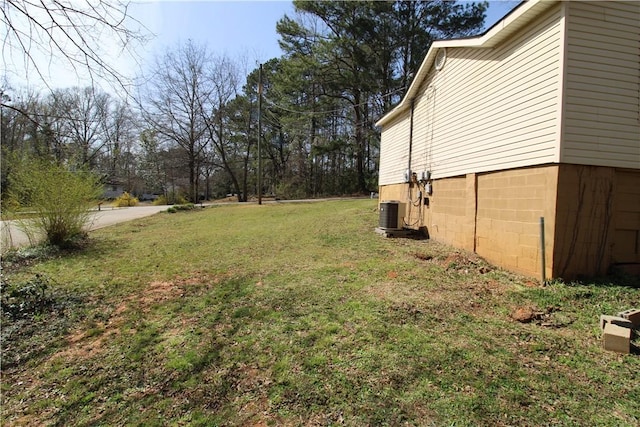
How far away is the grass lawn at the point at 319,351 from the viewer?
7.37ft

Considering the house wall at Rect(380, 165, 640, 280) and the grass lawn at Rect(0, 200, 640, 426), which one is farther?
the house wall at Rect(380, 165, 640, 280)

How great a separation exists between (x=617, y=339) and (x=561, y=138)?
2600 mm

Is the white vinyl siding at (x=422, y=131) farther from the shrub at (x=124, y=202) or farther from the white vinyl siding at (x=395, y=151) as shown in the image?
the shrub at (x=124, y=202)

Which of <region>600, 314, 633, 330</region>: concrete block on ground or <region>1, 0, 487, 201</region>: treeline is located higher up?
<region>1, 0, 487, 201</region>: treeline

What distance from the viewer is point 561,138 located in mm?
4262

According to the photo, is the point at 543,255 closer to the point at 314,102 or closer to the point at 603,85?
the point at 603,85

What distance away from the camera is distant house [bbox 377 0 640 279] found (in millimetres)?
4316

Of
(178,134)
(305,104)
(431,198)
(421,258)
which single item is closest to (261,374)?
(421,258)

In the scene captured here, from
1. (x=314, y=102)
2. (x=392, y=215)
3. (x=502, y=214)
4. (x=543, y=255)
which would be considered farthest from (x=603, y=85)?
(x=314, y=102)

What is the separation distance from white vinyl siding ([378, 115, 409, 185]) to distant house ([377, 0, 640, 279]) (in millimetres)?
3923

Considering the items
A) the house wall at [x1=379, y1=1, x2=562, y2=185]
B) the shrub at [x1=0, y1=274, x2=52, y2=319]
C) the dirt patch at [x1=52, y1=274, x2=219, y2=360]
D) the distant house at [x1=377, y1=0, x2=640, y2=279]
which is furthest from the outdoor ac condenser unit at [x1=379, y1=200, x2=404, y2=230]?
the shrub at [x1=0, y1=274, x2=52, y2=319]

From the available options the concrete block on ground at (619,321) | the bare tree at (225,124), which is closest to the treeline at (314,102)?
the bare tree at (225,124)

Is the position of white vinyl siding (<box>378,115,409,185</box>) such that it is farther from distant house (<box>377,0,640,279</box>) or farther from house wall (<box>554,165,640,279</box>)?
house wall (<box>554,165,640,279</box>)

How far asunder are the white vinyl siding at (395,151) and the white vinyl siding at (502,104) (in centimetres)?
207
